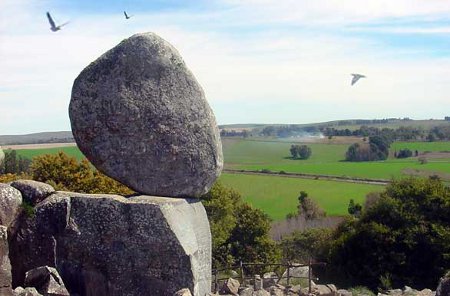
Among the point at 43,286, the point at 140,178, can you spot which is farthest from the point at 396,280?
the point at 43,286

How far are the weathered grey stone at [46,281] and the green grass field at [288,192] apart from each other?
41.7 m

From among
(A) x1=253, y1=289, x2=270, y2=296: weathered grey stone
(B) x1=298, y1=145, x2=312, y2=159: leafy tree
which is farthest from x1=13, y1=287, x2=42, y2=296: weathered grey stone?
(B) x1=298, y1=145, x2=312, y2=159: leafy tree

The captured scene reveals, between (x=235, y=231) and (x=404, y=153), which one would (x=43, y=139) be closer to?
(x=404, y=153)

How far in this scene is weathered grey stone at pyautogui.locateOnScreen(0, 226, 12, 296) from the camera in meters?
13.3

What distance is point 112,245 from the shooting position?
14.2 m

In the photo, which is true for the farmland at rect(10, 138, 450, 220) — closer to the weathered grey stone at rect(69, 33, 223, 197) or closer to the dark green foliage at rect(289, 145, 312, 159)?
the dark green foliage at rect(289, 145, 312, 159)

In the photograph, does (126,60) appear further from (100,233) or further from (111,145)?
(100,233)

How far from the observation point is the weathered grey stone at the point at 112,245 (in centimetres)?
1402

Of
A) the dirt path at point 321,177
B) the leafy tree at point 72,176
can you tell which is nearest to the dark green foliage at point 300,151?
the dirt path at point 321,177

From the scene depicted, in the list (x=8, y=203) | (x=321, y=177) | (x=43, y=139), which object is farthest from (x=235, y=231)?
(x=43, y=139)

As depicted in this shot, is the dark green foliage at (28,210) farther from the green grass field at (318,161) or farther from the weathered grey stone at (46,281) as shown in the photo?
the green grass field at (318,161)

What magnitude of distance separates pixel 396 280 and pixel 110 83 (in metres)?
15.0

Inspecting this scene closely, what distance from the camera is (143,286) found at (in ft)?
46.4

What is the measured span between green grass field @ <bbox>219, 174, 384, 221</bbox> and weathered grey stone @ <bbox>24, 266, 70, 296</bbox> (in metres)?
41.7
